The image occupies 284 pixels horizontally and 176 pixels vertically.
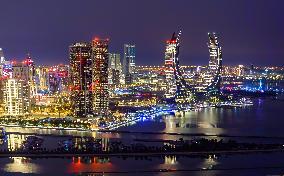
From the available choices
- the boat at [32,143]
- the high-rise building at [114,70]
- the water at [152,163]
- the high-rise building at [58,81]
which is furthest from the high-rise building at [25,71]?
the boat at [32,143]

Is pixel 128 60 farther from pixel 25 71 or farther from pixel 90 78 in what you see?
pixel 90 78

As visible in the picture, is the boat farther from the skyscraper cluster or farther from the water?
the skyscraper cluster

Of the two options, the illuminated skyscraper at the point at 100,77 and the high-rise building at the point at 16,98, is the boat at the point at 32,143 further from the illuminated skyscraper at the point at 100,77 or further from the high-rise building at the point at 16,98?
the high-rise building at the point at 16,98

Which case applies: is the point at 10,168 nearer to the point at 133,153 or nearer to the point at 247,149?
the point at 133,153

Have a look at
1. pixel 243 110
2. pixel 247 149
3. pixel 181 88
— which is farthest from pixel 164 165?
pixel 181 88

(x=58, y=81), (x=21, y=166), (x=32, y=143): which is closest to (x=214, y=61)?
(x=58, y=81)

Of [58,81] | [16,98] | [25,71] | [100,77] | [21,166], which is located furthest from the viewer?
[58,81]
